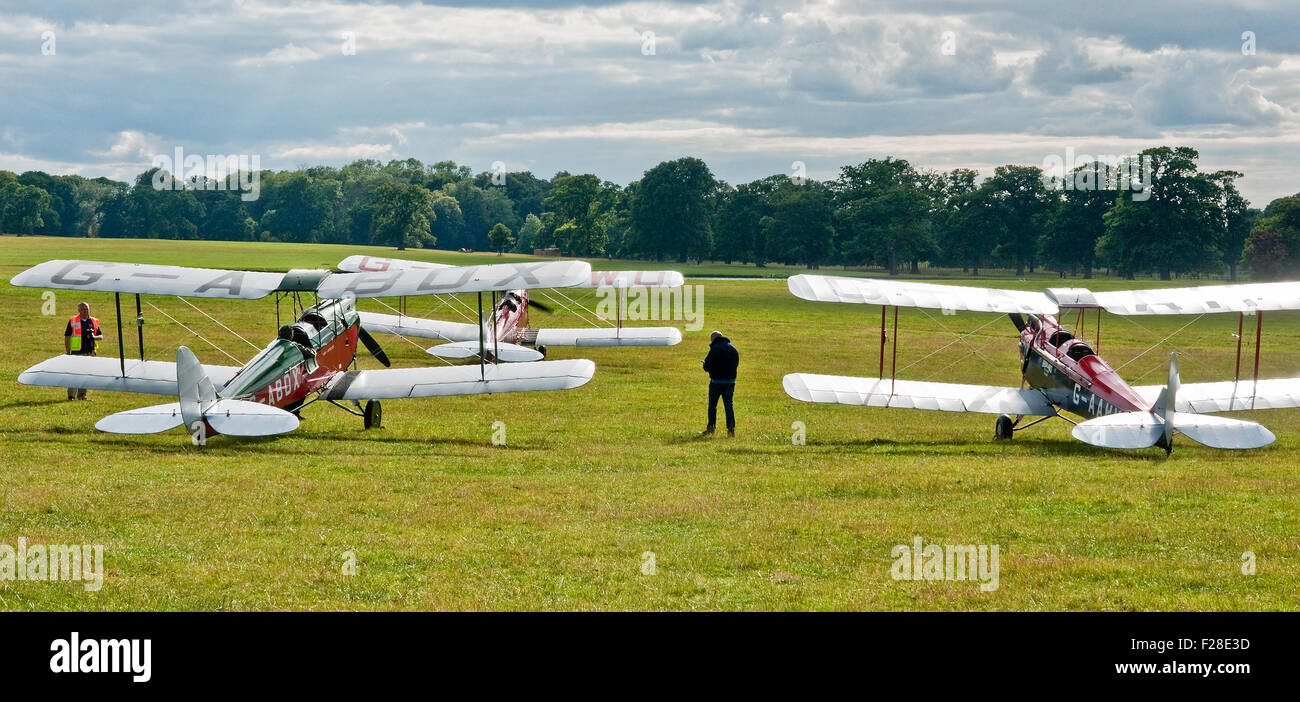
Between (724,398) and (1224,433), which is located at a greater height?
(1224,433)

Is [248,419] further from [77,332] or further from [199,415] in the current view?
[77,332]

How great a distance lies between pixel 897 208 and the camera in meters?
115

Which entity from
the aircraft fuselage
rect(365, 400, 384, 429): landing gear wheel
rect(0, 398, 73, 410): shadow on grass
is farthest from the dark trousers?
rect(0, 398, 73, 410): shadow on grass

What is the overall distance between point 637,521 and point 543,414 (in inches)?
307

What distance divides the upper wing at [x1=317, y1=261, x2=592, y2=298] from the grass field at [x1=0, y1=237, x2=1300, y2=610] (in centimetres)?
202

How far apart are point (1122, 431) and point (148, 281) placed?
12.5 meters

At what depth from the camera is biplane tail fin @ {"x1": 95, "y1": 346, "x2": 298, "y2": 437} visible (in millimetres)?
11664

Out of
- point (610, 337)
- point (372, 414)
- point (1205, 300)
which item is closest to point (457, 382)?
point (372, 414)

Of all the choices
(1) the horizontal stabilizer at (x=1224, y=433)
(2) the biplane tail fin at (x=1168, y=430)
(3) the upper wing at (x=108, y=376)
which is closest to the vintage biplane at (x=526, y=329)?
(3) the upper wing at (x=108, y=376)

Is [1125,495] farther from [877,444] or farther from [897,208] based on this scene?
[897,208]

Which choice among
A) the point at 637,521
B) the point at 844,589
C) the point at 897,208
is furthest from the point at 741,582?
the point at 897,208

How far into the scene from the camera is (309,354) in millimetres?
14688

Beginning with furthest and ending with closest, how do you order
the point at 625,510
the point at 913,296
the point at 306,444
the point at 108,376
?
1. the point at 108,376
2. the point at 913,296
3. the point at 306,444
4. the point at 625,510

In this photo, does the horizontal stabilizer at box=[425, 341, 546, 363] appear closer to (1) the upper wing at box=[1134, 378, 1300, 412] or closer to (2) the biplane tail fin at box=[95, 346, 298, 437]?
(2) the biplane tail fin at box=[95, 346, 298, 437]
